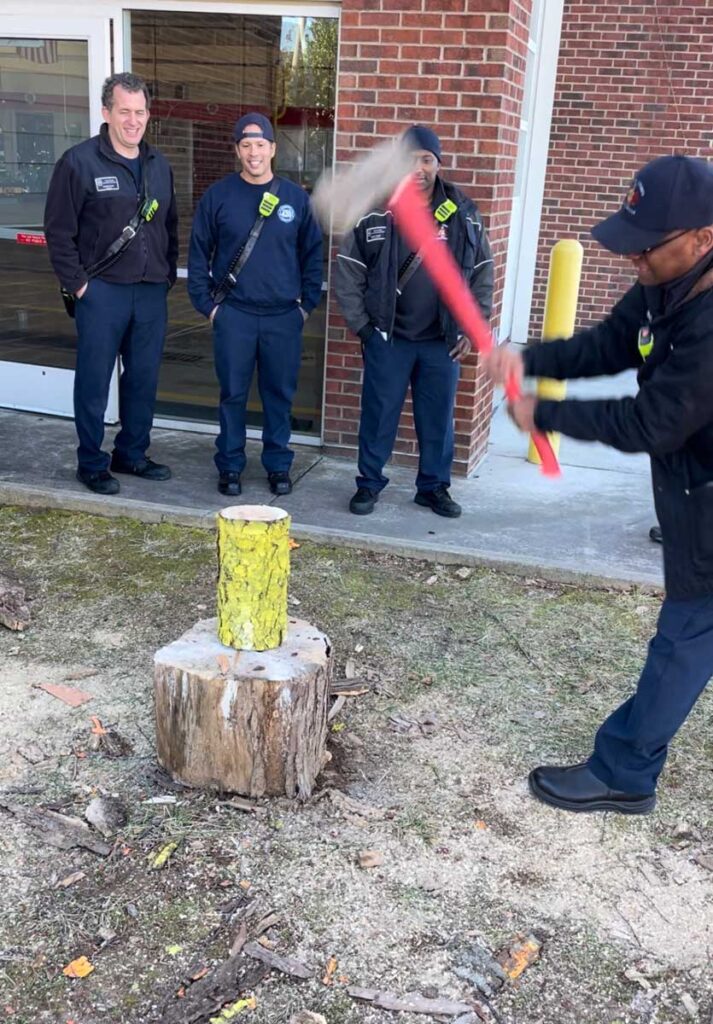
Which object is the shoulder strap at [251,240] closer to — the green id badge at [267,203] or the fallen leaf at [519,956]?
the green id badge at [267,203]

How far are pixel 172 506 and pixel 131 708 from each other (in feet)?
6.26

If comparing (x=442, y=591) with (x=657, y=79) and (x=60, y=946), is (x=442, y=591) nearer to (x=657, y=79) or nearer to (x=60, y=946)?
(x=60, y=946)

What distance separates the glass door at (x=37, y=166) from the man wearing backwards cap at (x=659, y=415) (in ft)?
14.6

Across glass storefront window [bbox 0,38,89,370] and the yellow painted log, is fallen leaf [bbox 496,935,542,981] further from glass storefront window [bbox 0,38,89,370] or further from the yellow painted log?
glass storefront window [bbox 0,38,89,370]

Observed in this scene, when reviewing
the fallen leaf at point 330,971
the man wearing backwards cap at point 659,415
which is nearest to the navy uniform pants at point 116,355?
the man wearing backwards cap at point 659,415

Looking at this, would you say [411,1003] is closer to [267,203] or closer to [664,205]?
[664,205]

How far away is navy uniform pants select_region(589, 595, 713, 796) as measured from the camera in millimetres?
2789

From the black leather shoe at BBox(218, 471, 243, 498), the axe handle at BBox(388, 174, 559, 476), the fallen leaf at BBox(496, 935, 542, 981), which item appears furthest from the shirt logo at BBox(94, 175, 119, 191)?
the fallen leaf at BBox(496, 935, 542, 981)

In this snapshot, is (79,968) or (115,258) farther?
(115,258)

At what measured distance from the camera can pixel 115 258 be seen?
5.18 meters

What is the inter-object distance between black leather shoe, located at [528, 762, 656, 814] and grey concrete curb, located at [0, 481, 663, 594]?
1698 millimetres

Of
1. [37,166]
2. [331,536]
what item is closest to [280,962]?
[331,536]

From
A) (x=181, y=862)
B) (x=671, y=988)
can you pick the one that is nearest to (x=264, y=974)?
(x=181, y=862)

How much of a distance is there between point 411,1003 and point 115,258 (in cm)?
413
